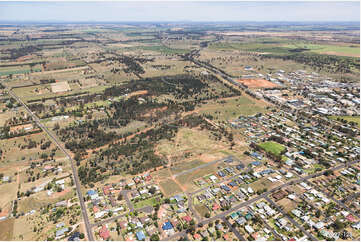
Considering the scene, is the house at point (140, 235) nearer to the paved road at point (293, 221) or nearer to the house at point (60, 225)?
the house at point (60, 225)

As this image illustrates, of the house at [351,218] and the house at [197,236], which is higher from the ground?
the house at [197,236]

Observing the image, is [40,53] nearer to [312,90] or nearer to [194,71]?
[194,71]

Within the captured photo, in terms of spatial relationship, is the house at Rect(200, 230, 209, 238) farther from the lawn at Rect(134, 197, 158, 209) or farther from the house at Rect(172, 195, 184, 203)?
the lawn at Rect(134, 197, 158, 209)

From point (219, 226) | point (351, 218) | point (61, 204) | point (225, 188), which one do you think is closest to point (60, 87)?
point (61, 204)

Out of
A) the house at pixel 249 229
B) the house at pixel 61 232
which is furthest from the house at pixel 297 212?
the house at pixel 61 232

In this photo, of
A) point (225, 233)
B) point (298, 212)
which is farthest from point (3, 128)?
point (298, 212)
